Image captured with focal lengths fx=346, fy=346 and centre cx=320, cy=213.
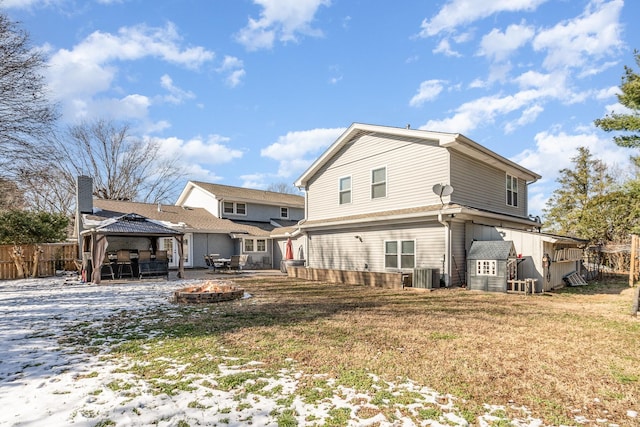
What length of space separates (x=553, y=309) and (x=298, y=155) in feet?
111

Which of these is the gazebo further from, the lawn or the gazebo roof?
the lawn

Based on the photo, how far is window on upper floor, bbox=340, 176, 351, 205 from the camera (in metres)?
15.6

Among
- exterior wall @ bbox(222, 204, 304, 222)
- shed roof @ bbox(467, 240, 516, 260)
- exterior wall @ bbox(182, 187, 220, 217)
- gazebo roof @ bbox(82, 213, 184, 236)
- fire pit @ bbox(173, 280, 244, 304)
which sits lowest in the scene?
fire pit @ bbox(173, 280, 244, 304)

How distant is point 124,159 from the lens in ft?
111

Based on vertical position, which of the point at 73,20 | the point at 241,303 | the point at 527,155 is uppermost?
the point at 73,20

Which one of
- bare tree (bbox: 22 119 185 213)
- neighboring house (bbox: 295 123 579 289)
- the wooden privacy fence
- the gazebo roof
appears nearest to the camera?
neighboring house (bbox: 295 123 579 289)

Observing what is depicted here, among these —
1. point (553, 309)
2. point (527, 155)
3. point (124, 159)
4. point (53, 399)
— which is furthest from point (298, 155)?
point (53, 399)

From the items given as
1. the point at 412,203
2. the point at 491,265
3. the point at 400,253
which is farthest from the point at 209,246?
the point at 491,265

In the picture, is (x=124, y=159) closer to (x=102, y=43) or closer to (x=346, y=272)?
(x=102, y=43)

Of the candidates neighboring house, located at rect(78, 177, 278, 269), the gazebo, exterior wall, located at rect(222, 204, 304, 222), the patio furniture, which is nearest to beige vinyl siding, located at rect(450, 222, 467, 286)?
the gazebo

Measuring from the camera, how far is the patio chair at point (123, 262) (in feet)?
50.0

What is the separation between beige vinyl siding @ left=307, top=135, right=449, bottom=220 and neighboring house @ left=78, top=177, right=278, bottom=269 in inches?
293

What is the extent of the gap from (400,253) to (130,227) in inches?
442

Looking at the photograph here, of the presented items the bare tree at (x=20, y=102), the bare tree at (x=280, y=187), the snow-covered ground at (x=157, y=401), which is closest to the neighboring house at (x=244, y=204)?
the bare tree at (x=20, y=102)
